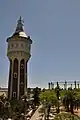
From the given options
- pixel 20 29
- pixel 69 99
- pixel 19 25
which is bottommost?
pixel 69 99

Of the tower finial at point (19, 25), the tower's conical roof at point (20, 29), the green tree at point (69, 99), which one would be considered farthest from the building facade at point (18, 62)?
the green tree at point (69, 99)

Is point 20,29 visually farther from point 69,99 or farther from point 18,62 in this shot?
point 69,99

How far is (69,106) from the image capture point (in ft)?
185

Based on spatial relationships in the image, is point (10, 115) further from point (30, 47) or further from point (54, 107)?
point (30, 47)

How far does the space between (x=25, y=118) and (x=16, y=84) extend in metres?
23.9

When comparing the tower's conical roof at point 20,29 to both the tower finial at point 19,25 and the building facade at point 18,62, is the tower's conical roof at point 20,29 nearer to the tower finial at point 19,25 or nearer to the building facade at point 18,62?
the tower finial at point 19,25

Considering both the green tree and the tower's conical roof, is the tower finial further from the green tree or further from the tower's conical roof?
the green tree

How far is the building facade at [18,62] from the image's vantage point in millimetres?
71213

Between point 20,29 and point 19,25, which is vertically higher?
point 19,25

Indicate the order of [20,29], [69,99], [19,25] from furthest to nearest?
1. [19,25]
2. [20,29]
3. [69,99]

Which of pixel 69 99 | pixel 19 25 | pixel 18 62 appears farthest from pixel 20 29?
pixel 69 99

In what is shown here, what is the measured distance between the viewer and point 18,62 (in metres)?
72.2

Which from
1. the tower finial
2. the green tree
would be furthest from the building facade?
the green tree

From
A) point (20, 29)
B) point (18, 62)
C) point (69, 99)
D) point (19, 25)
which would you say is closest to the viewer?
point (69, 99)
